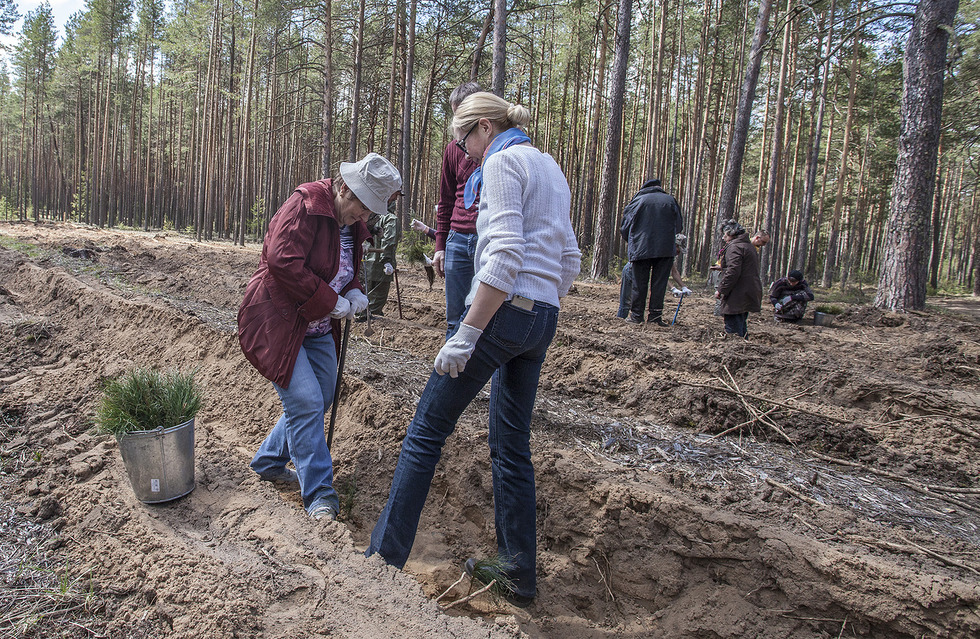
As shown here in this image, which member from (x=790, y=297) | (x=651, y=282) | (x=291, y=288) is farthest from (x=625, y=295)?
(x=291, y=288)

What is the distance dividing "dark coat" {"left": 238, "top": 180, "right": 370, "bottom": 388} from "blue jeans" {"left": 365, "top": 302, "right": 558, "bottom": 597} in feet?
3.05

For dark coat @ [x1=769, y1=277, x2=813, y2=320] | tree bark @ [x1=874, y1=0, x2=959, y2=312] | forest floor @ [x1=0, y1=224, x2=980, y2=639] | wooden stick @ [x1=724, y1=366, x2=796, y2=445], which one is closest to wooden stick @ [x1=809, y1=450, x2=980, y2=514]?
forest floor @ [x1=0, y1=224, x2=980, y2=639]

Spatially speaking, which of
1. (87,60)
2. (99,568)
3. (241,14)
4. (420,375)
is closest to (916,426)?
(420,375)

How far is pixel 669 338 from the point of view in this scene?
7.25 m

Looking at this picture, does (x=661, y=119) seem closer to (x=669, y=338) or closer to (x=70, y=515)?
(x=669, y=338)

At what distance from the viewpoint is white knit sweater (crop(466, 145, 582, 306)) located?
2.02 meters

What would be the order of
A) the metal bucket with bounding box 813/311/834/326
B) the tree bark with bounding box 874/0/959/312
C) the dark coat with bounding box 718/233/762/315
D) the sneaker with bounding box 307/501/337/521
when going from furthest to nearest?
the tree bark with bounding box 874/0/959/312, the metal bucket with bounding box 813/311/834/326, the dark coat with bounding box 718/233/762/315, the sneaker with bounding box 307/501/337/521

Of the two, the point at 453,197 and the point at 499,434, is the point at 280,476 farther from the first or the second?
the point at 453,197

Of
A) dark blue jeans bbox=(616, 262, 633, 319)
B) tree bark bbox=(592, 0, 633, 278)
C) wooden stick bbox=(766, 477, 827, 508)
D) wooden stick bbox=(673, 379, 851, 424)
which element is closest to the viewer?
wooden stick bbox=(766, 477, 827, 508)

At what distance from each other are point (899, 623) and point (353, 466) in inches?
119

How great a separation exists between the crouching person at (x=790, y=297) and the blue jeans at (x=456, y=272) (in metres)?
7.52

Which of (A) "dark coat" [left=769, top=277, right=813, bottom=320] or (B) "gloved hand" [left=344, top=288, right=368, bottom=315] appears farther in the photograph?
(A) "dark coat" [left=769, top=277, right=813, bottom=320]

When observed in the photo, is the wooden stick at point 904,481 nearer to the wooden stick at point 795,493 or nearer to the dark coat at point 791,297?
the wooden stick at point 795,493

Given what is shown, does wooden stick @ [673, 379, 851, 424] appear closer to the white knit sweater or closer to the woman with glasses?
the woman with glasses
